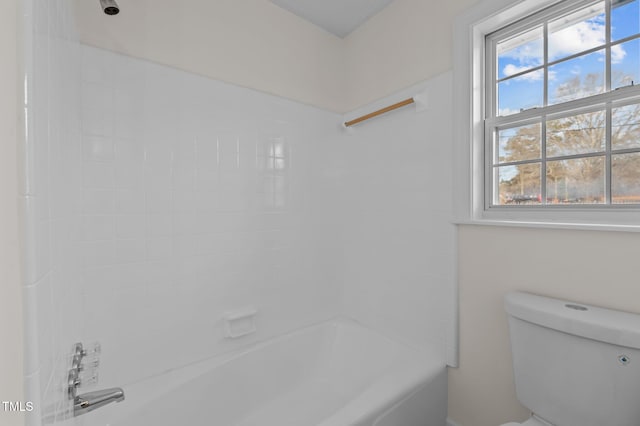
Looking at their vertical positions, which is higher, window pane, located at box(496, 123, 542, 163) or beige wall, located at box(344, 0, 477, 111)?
beige wall, located at box(344, 0, 477, 111)

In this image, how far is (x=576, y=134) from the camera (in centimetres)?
123

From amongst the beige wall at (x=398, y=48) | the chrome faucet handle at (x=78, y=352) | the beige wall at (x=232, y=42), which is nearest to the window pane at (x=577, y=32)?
the beige wall at (x=398, y=48)

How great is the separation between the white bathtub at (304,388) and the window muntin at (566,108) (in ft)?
3.33

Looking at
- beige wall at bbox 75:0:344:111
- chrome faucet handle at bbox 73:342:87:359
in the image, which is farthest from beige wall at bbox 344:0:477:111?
chrome faucet handle at bbox 73:342:87:359

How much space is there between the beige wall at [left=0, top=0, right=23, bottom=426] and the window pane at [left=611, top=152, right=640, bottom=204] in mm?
1751

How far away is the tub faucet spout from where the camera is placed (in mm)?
838

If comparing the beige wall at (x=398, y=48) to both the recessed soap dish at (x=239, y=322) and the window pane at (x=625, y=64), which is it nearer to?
the window pane at (x=625, y=64)

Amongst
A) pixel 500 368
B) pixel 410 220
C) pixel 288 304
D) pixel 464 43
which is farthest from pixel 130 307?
pixel 464 43

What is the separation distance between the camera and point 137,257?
55.2 inches

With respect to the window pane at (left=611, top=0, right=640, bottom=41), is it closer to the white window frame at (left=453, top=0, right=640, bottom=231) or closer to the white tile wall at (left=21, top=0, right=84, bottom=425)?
the white window frame at (left=453, top=0, right=640, bottom=231)

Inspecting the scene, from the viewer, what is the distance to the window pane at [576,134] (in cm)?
117

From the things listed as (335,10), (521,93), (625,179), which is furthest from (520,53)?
(335,10)

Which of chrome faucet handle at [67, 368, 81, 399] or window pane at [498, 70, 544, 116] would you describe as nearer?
chrome faucet handle at [67, 368, 81, 399]

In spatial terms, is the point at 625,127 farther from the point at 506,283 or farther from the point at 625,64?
the point at 506,283
